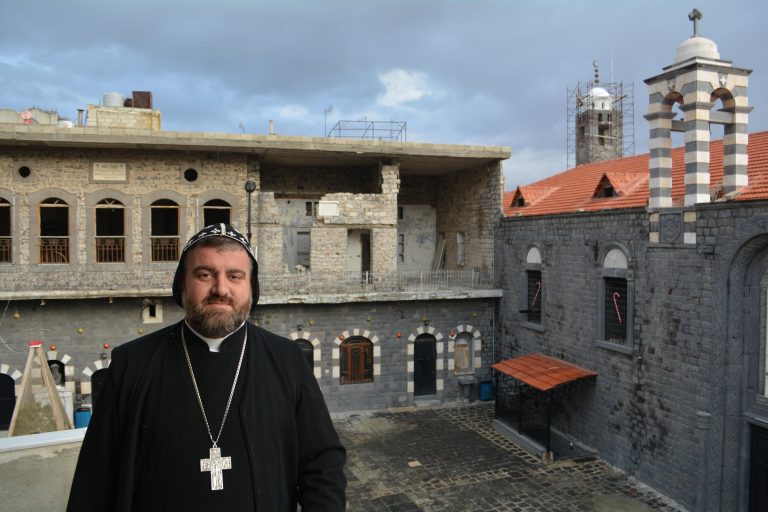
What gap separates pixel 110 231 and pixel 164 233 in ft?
5.52

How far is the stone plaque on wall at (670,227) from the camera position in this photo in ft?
41.3

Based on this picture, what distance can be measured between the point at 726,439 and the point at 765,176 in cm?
572

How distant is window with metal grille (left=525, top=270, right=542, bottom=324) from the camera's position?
18.4 meters

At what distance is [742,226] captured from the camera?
36.5ft

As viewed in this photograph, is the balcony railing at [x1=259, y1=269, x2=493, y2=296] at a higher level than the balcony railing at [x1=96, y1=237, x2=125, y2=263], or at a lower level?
lower

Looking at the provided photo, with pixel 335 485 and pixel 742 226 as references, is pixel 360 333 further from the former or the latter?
pixel 335 485

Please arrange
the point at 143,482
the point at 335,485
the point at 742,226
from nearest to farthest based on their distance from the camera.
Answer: the point at 143,482 → the point at 335,485 → the point at 742,226

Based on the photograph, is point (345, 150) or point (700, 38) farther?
point (345, 150)

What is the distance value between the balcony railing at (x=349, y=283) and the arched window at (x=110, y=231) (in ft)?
15.1

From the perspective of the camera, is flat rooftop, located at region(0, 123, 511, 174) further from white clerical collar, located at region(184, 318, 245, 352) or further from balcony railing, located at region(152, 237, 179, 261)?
white clerical collar, located at region(184, 318, 245, 352)

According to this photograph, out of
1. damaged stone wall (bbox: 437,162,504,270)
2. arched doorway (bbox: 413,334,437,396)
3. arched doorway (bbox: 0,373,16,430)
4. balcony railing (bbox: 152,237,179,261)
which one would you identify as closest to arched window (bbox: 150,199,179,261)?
balcony railing (bbox: 152,237,179,261)

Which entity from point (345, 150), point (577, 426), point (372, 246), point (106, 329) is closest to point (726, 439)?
point (577, 426)

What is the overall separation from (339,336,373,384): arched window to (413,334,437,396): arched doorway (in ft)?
5.43

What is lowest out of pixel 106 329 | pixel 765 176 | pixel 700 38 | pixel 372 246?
pixel 106 329
